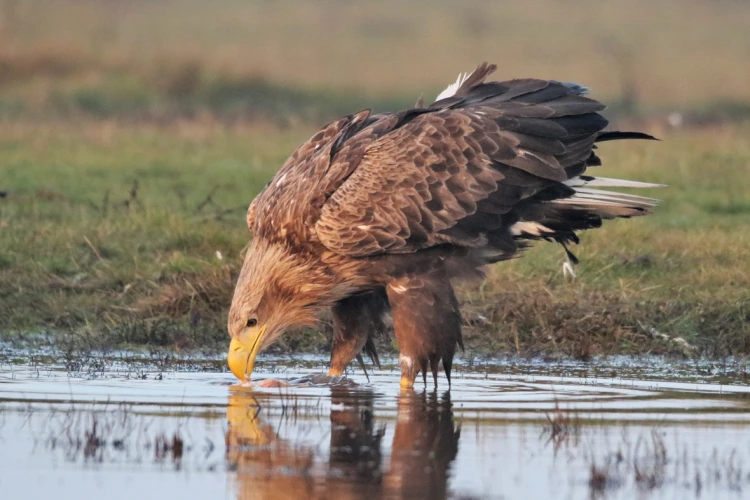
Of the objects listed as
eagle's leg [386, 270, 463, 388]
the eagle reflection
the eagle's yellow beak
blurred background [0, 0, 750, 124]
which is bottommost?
the eagle reflection

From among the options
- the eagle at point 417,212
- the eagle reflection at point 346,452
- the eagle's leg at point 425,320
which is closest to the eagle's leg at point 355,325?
the eagle at point 417,212

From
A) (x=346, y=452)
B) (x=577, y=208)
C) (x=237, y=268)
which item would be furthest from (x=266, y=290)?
(x=346, y=452)

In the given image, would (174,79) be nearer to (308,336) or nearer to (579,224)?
(308,336)

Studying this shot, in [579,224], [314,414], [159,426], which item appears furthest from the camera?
[579,224]

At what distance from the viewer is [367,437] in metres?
5.29

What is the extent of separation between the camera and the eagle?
6707 mm

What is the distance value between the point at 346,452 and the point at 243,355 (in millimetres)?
1943

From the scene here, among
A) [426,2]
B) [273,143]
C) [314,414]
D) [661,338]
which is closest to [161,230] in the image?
[661,338]

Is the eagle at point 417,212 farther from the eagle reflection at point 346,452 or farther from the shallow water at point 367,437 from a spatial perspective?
the eagle reflection at point 346,452

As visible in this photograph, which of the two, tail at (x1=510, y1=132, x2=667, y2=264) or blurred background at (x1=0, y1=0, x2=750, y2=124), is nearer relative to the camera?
tail at (x1=510, y1=132, x2=667, y2=264)

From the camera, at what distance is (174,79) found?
64.2 ft

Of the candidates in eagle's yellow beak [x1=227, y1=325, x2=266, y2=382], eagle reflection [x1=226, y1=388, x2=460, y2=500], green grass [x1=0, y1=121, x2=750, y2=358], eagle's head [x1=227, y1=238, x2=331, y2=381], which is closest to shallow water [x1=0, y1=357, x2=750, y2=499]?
eagle reflection [x1=226, y1=388, x2=460, y2=500]

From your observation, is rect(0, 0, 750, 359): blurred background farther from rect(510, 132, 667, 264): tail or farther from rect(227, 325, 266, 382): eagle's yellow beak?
rect(227, 325, 266, 382): eagle's yellow beak

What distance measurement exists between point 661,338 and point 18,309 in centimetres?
376
